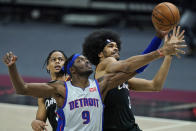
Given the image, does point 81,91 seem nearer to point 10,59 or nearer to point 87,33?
point 10,59

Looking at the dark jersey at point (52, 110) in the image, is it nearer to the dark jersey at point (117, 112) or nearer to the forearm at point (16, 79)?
the dark jersey at point (117, 112)

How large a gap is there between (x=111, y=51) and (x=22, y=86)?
138 centimetres

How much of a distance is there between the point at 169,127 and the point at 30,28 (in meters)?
10.8

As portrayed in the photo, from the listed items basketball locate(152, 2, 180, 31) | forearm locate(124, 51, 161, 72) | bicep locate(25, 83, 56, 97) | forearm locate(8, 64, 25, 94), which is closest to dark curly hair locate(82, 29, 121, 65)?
basketball locate(152, 2, 180, 31)

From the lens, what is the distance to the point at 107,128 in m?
5.17

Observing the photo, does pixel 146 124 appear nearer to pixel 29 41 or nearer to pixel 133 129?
pixel 133 129

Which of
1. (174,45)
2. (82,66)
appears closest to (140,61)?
(174,45)

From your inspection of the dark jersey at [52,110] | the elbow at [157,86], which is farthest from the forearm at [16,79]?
the elbow at [157,86]

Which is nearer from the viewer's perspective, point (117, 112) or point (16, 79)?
point (16, 79)

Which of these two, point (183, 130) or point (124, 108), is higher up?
point (124, 108)

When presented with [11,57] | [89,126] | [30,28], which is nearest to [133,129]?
[89,126]

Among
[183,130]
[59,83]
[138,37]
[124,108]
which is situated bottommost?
[183,130]

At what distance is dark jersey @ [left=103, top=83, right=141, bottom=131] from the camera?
5.18 meters

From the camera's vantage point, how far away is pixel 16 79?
173 inches
